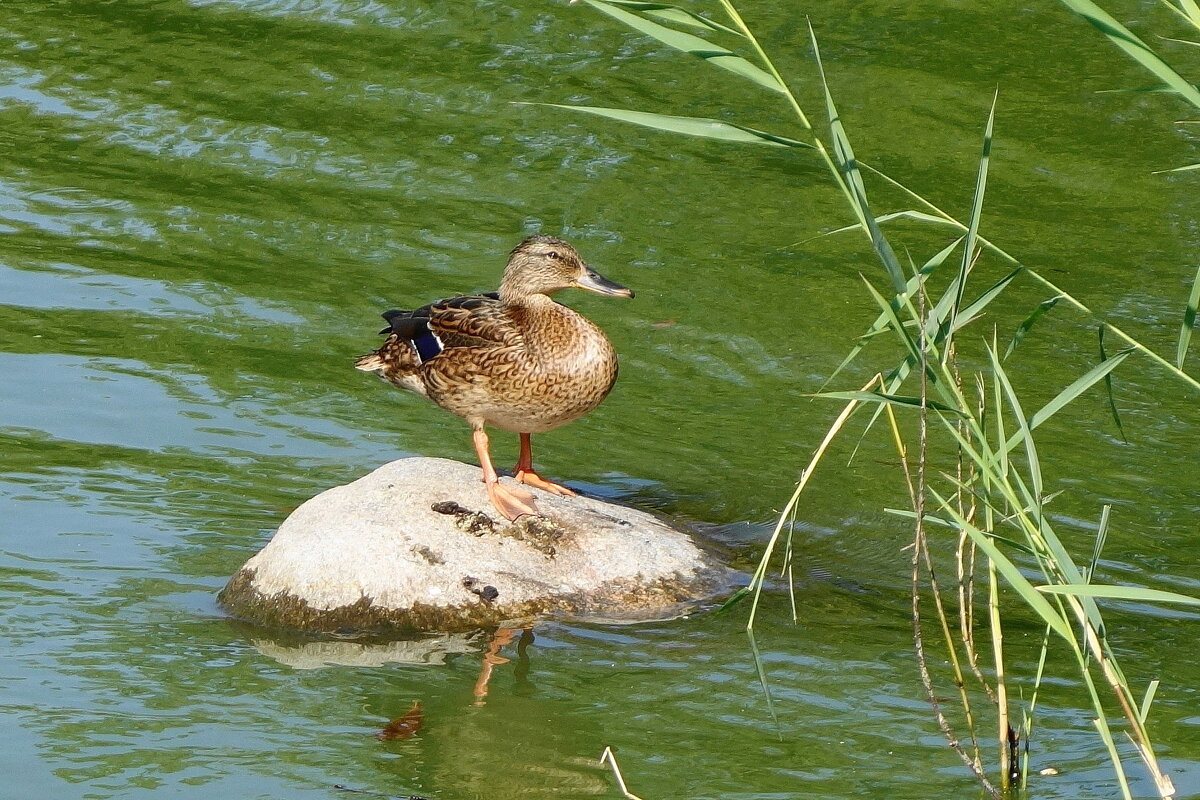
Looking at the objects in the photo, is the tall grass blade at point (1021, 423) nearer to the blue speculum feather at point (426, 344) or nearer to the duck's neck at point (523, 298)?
the duck's neck at point (523, 298)

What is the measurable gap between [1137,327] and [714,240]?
2.67 meters

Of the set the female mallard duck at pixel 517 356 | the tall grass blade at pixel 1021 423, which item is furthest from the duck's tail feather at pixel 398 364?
the tall grass blade at pixel 1021 423

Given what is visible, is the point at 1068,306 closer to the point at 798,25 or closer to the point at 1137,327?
the point at 1137,327

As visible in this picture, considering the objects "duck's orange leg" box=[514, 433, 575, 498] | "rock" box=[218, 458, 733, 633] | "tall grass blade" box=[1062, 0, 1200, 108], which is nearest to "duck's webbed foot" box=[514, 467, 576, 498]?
"duck's orange leg" box=[514, 433, 575, 498]

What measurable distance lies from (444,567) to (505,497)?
438 millimetres

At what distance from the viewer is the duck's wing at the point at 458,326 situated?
6680 millimetres

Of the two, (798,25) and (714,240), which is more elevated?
(798,25)

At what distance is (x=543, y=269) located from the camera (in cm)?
691

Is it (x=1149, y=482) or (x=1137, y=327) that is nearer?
(x=1149, y=482)

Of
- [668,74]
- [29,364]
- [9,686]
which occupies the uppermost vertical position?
[668,74]

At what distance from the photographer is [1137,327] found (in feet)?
29.2

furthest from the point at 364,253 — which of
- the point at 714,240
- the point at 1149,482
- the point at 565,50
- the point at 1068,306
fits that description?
the point at 1149,482

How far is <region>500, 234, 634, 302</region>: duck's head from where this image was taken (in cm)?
691

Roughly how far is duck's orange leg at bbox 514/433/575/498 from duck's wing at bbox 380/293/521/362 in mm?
449
